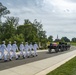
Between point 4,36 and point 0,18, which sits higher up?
point 0,18

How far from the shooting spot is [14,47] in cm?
2641

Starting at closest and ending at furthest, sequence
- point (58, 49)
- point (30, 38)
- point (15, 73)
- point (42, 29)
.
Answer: point (15, 73) → point (58, 49) → point (30, 38) → point (42, 29)

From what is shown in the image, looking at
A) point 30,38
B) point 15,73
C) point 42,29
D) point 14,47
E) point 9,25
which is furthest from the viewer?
point 42,29

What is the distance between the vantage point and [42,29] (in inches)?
Answer: 3305

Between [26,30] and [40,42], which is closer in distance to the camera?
[40,42]

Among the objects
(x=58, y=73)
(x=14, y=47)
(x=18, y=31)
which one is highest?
(x=18, y=31)

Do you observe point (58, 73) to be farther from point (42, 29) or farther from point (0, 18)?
point (42, 29)

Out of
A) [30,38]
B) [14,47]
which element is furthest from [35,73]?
[30,38]

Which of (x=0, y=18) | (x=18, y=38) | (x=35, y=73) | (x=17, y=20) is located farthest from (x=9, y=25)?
(x=35, y=73)

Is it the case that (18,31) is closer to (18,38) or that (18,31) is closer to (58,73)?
(18,38)

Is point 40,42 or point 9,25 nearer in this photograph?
point 40,42

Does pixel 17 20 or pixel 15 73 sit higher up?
pixel 17 20

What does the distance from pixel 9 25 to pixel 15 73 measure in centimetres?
6014

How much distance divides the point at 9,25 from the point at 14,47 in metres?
49.5
